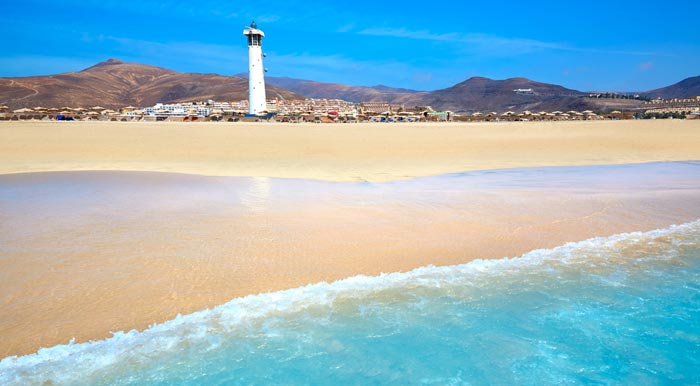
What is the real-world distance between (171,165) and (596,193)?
32.0 ft

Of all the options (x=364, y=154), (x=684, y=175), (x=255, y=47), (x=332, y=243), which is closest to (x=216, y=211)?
(x=332, y=243)

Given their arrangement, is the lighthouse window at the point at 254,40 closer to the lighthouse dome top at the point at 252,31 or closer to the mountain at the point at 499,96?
the lighthouse dome top at the point at 252,31

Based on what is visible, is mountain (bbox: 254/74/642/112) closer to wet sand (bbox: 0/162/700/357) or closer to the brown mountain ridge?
the brown mountain ridge

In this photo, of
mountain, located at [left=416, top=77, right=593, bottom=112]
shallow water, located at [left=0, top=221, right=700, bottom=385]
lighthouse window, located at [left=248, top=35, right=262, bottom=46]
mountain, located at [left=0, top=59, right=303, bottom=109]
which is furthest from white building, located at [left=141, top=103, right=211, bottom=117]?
mountain, located at [left=416, top=77, right=593, bottom=112]

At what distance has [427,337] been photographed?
3018mm

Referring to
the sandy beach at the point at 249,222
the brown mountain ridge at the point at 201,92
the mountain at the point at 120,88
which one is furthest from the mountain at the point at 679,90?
the sandy beach at the point at 249,222

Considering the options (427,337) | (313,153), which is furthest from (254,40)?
(427,337)

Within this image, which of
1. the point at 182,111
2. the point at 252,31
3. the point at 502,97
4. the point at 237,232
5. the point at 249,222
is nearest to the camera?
the point at 237,232

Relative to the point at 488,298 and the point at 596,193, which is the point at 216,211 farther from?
the point at 596,193

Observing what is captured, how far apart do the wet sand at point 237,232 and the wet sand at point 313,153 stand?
2.15m

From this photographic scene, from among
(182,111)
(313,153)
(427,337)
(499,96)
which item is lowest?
(427,337)

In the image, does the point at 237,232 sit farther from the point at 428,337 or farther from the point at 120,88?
the point at 120,88

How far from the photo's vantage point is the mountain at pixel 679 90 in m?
130

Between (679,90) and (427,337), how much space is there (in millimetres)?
168685
